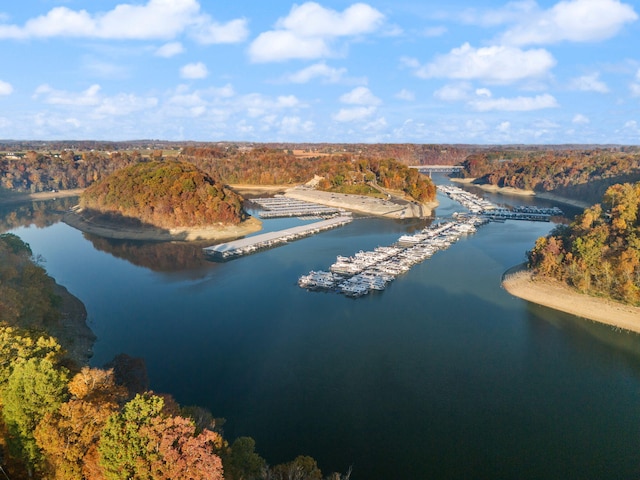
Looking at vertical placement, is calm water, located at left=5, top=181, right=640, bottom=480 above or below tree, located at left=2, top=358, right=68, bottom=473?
below

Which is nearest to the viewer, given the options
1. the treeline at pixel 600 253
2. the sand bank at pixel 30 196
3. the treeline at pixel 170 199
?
the treeline at pixel 600 253

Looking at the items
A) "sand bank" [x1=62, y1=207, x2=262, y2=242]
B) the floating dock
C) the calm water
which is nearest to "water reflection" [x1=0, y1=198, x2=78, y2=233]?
"sand bank" [x1=62, y1=207, x2=262, y2=242]

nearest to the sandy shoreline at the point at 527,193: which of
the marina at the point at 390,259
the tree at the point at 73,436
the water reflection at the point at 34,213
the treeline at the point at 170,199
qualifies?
the marina at the point at 390,259

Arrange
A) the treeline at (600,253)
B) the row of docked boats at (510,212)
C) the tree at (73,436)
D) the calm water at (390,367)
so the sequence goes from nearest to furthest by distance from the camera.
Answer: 1. the tree at (73,436)
2. the calm water at (390,367)
3. the treeline at (600,253)
4. the row of docked boats at (510,212)

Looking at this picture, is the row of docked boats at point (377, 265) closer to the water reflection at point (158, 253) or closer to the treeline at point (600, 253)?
the treeline at point (600, 253)

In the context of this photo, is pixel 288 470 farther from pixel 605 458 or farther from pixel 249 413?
pixel 605 458

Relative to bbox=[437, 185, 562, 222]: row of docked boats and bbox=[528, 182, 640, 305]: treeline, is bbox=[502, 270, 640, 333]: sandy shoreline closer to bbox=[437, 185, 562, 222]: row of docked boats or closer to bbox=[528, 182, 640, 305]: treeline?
bbox=[528, 182, 640, 305]: treeline

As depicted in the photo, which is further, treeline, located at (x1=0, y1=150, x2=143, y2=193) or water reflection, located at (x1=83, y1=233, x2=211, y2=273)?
treeline, located at (x1=0, y1=150, x2=143, y2=193)
